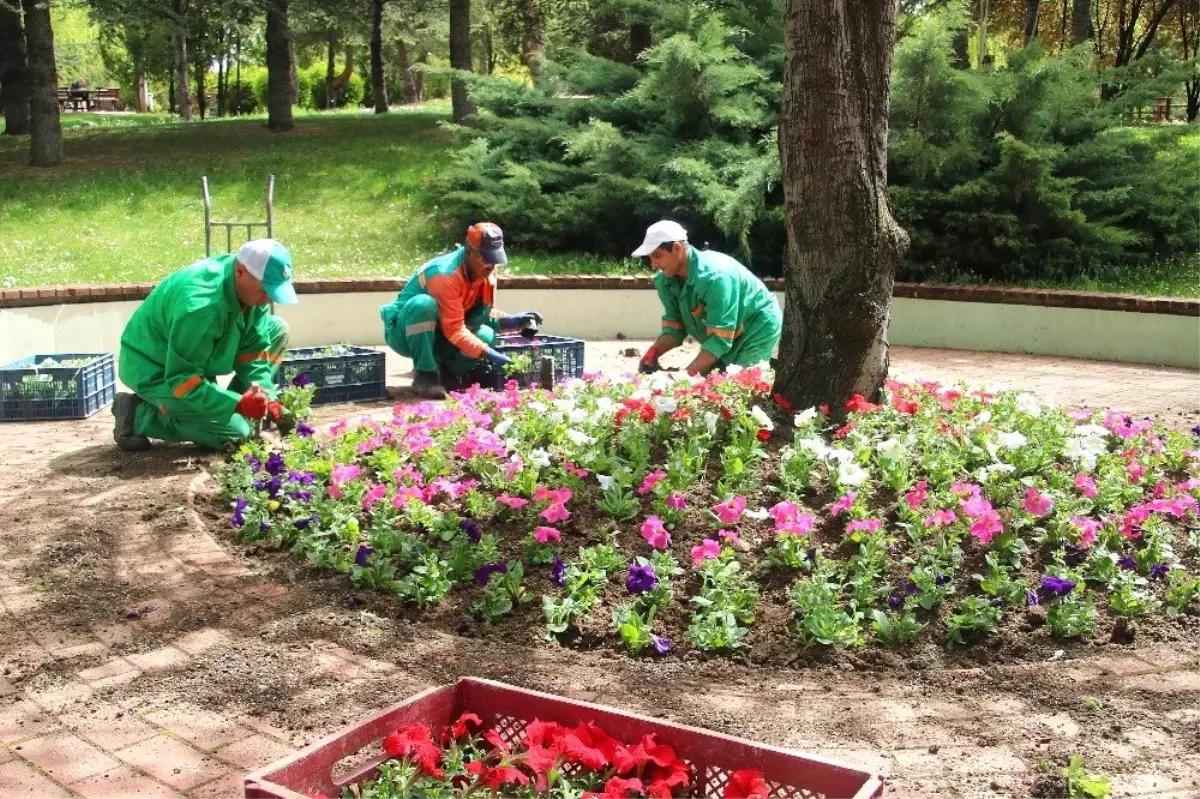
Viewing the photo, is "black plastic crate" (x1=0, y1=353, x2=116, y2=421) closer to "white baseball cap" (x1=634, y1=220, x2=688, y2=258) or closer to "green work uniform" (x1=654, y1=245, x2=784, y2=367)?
"white baseball cap" (x1=634, y1=220, x2=688, y2=258)

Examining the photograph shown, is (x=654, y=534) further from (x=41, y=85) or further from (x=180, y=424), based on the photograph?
(x=41, y=85)

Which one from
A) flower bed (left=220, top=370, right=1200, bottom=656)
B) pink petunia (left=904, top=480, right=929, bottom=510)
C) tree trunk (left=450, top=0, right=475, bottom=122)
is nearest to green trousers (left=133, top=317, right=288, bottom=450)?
flower bed (left=220, top=370, right=1200, bottom=656)

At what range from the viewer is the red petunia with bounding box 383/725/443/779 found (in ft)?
8.68

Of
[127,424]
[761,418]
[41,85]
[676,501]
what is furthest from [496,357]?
[41,85]

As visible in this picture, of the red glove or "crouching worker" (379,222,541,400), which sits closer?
the red glove

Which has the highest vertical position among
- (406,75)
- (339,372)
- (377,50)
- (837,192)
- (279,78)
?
(406,75)

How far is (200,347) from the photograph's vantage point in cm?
632

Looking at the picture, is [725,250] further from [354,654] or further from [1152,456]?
[354,654]

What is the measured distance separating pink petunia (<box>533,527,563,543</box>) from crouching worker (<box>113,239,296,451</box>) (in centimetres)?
238

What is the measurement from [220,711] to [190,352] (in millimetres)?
3194

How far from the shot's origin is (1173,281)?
1183 cm

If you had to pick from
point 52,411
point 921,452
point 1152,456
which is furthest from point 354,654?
point 52,411

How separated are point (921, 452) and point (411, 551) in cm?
218

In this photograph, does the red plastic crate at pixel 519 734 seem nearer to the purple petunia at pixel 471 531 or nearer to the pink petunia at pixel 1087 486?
the purple petunia at pixel 471 531
